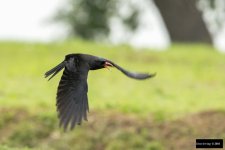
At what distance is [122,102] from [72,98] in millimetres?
3462

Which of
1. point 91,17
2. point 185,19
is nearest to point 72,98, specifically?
point 185,19

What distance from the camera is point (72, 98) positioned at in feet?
26.7

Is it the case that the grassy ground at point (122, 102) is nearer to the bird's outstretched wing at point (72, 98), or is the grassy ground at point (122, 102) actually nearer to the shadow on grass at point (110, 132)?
the shadow on grass at point (110, 132)

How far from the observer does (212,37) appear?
821 inches

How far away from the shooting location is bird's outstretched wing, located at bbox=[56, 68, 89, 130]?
802 centimetres

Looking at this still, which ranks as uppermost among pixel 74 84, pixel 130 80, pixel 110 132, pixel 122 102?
pixel 130 80

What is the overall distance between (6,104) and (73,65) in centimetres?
307

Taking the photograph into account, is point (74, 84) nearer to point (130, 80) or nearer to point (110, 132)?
point (110, 132)

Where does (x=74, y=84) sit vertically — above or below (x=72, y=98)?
above

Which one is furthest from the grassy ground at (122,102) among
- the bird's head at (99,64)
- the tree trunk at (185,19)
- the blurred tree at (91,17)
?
the blurred tree at (91,17)

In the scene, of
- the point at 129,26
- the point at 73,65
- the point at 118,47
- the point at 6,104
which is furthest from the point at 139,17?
the point at 73,65

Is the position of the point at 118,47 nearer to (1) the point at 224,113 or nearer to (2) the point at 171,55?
(2) the point at 171,55

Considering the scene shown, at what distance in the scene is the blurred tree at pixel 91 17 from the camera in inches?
856

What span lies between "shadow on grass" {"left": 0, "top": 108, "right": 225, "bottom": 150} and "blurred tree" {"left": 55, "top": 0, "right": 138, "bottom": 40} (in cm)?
1115
